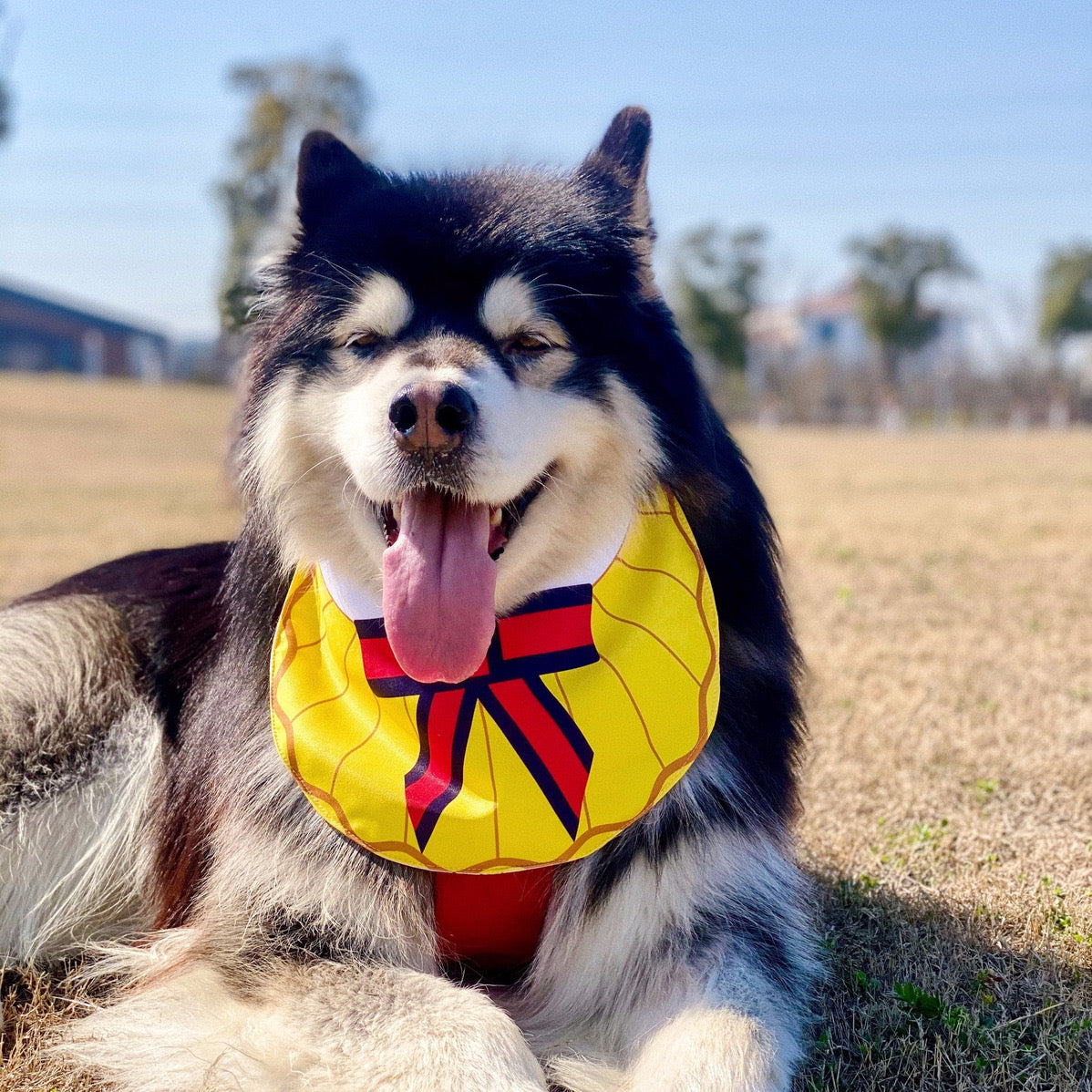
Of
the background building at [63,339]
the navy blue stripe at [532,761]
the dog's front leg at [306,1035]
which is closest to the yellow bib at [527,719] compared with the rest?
the navy blue stripe at [532,761]

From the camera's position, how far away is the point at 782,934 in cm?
245

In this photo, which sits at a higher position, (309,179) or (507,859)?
(309,179)

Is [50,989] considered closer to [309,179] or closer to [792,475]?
[309,179]

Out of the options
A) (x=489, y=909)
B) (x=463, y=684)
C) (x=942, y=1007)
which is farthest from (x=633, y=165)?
(x=942, y=1007)

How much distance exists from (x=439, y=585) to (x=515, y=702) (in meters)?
0.34

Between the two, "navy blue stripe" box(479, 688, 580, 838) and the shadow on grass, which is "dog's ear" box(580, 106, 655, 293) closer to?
"navy blue stripe" box(479, 688, 580, 838)

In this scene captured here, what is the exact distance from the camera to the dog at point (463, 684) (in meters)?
2.20

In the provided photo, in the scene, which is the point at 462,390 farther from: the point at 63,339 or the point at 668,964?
the point at 63,339

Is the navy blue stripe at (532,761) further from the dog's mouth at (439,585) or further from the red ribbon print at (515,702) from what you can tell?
the dog's mouth at (439,585)

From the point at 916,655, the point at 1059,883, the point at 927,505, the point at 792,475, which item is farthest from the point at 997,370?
the point at 1059,883

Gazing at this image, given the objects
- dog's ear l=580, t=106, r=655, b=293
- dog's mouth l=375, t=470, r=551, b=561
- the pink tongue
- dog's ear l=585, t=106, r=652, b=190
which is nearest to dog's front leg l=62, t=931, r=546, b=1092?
the pink tongue

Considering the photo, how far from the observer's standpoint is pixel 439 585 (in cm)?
239

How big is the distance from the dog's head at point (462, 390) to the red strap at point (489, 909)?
512 mm

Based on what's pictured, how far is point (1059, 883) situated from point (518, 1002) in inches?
64.3
